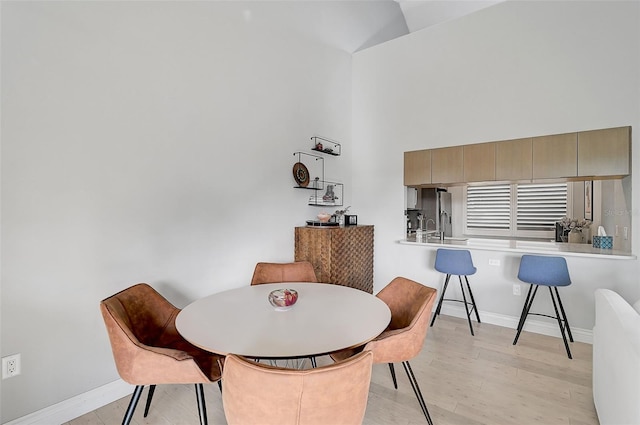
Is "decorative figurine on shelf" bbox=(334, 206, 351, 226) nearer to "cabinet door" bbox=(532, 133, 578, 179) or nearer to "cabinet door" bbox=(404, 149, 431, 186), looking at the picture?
"cabinet door" bbox=(404, 149, 431, 186)

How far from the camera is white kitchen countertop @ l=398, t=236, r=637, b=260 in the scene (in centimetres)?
284

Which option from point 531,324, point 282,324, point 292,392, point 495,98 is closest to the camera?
point 292,392

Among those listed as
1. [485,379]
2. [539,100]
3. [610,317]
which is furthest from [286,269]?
[539,100]

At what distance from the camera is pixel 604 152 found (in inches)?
112

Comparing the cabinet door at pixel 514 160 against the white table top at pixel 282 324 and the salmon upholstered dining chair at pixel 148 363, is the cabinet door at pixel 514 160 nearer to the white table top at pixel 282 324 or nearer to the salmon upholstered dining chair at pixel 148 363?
the white table top at pixel 282 324

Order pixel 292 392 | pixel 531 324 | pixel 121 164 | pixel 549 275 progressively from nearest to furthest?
pixel 292 392
pixel 121 164
pixel 549 275
pixel 531 324

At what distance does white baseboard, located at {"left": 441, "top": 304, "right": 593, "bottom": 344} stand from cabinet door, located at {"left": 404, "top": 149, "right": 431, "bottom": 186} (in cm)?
153

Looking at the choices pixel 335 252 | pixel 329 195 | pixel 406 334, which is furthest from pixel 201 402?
pixel 329 195

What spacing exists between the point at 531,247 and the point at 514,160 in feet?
3.01

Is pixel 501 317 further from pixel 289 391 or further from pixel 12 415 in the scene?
pixel 12 415

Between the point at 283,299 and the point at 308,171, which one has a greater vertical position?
the point at 308,171

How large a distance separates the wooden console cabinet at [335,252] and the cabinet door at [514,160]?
63.4 inches

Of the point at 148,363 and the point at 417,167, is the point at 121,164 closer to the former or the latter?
the point at 148,363

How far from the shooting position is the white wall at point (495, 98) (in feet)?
9.30
